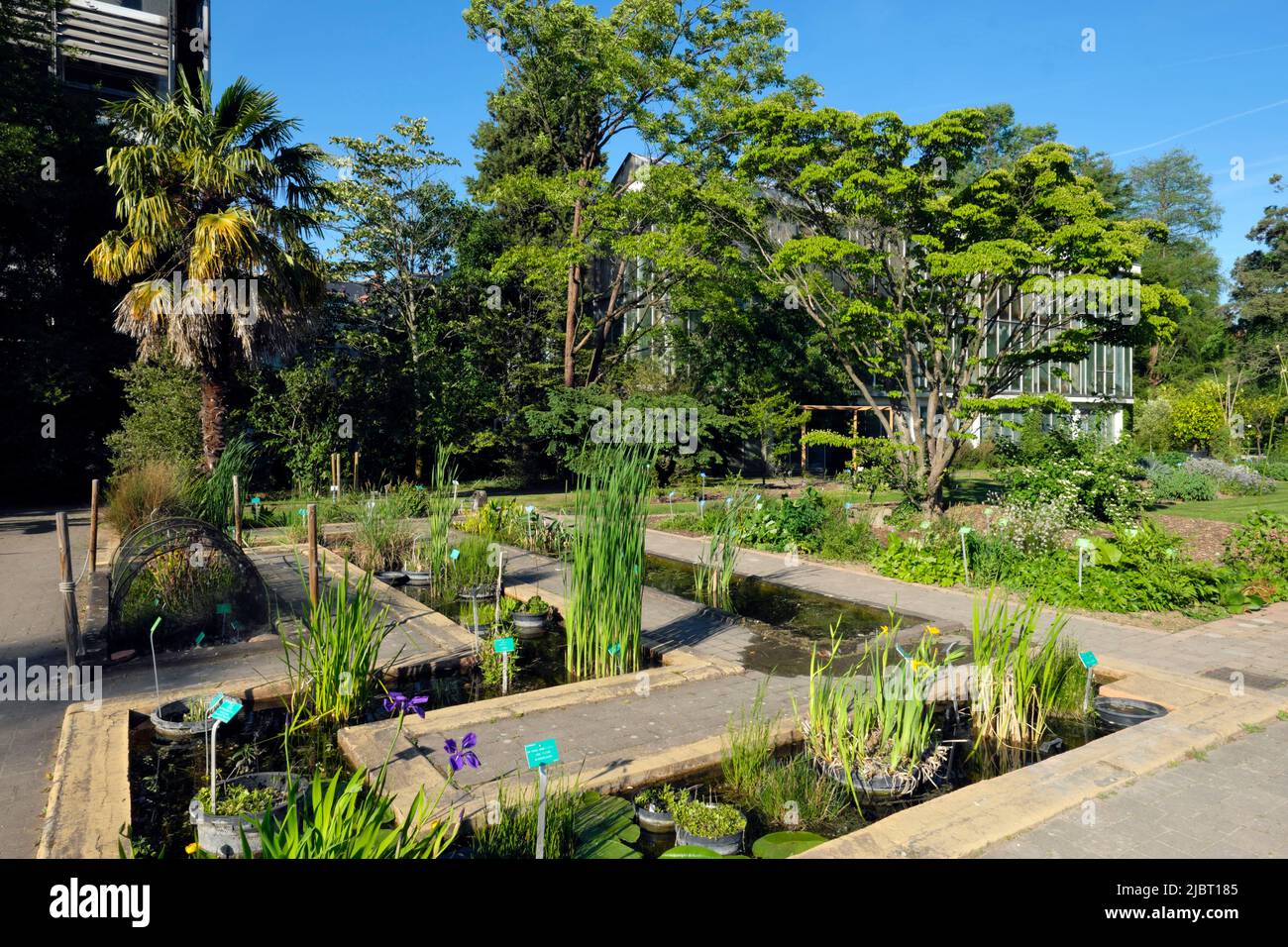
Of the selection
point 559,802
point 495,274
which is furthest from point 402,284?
point 559,802

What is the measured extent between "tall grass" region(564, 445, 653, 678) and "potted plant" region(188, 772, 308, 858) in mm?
2197

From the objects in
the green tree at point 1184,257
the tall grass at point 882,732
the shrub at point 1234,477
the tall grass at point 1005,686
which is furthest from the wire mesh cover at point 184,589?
the green tree at point 1184,257

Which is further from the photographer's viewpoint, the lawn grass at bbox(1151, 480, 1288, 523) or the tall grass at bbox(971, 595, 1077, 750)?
the lawn grass at bbox(1151, 480, 1288, 523)

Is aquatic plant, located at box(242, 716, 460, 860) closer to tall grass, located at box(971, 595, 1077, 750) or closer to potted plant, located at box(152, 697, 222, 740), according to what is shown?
potted plant, located at box(152, 697, 222, 740)

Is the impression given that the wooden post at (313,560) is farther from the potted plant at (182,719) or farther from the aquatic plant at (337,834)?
the aquatic plant at (337,834)

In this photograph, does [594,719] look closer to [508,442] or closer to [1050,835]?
[1050,835]

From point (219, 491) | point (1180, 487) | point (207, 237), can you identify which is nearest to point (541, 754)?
point (219, 491)

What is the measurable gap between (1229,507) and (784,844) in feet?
52.4

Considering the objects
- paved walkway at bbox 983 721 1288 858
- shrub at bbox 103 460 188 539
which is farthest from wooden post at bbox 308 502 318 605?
shrub at bbox 103 460 188 539

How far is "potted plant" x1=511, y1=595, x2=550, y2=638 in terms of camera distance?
258 inches

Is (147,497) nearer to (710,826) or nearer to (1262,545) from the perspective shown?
(710,826)

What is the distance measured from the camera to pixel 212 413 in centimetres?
1330

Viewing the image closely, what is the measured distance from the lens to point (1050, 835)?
3176 mm
